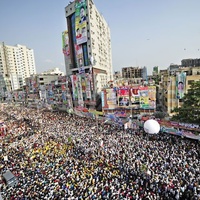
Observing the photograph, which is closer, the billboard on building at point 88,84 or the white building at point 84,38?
the billboard on building at point 88,84

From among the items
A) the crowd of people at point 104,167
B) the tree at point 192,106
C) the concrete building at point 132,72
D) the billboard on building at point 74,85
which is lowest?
the crowd of people at point 104,167

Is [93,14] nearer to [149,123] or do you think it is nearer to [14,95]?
[149,123]

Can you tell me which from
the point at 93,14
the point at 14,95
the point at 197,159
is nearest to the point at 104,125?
the point at 197,159

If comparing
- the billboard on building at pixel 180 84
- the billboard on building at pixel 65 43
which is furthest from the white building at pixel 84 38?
the billboard on building at pixel 65 43

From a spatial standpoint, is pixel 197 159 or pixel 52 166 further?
pixel 52 166

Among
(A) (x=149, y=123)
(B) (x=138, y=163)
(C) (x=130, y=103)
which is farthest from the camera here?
(C) (x=130, y=103)

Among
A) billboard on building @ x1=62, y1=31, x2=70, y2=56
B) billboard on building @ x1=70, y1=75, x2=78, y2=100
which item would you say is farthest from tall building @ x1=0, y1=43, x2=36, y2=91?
billboard on building @ x1=70, y1=75, x2=78, y2=100

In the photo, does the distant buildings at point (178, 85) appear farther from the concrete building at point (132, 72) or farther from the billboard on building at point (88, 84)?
the concrete building at point (132, 72)
